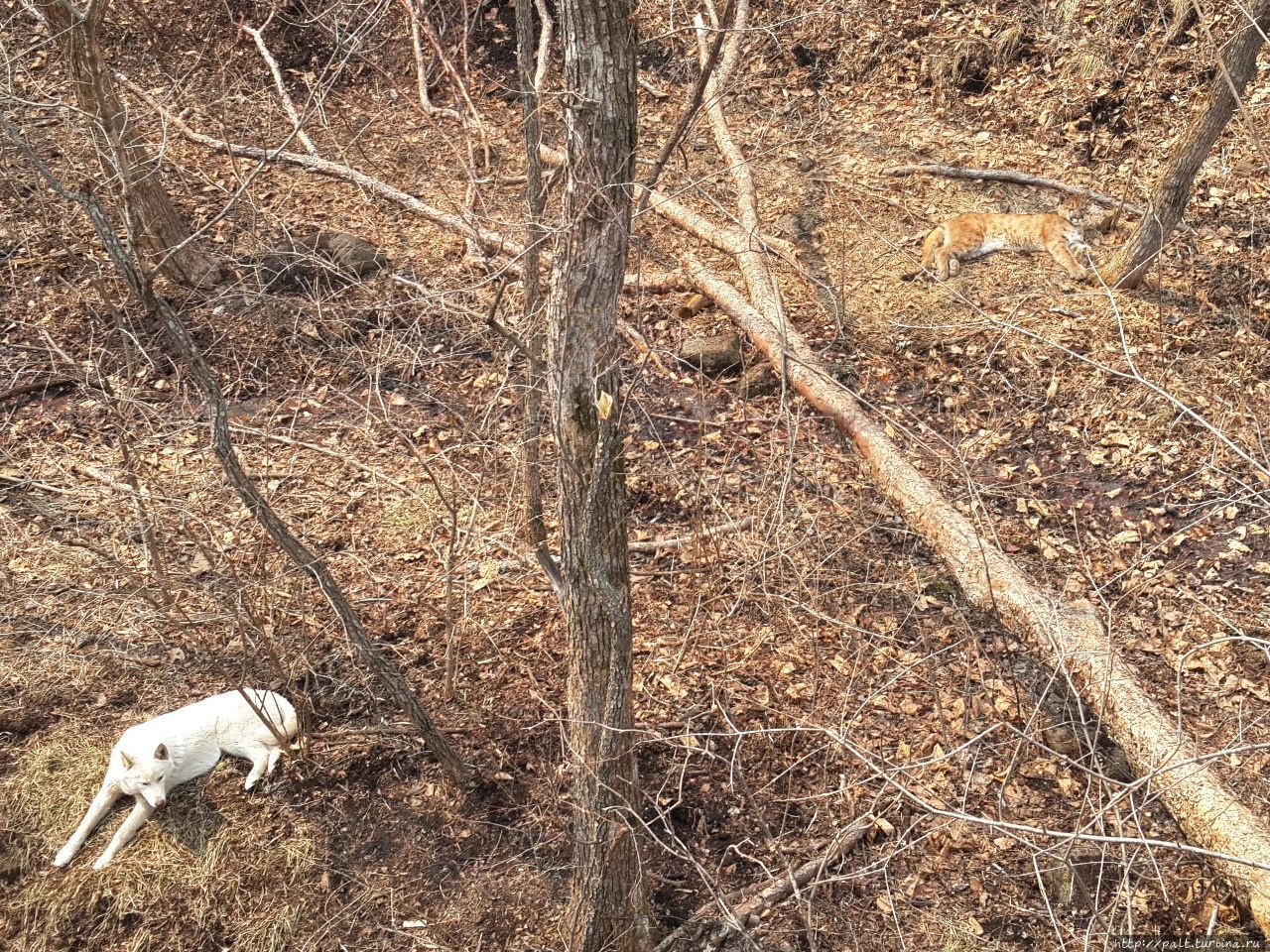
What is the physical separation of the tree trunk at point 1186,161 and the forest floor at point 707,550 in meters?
0.32

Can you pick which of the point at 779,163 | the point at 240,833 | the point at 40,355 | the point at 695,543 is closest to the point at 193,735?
the point at 240,833

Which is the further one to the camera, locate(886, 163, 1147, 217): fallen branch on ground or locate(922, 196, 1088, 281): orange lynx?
locate(886, 163, 1147, 217): fallen branch on ground

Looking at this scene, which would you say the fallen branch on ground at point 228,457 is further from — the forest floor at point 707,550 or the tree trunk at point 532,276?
the tree trunk at point 532,276

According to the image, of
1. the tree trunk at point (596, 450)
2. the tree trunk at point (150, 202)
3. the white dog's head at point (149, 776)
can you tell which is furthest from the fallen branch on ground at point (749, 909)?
the tree trunk at point (150, 202)

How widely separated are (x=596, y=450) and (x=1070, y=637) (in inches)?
113

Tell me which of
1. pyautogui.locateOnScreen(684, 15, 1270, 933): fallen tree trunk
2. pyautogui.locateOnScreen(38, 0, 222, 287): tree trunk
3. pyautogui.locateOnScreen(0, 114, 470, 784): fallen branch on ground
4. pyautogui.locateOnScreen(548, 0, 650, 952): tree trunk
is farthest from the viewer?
pyautogui.locateOnScreen(38, 0, 222, 287): tree trunk

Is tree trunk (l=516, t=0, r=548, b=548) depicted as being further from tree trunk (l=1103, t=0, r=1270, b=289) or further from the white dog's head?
tree trunk (l=1103, t=0, r=1270, b=289)

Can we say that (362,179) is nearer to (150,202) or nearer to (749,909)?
(150,202)

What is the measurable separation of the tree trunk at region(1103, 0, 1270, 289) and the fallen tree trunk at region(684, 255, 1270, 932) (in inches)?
89.4

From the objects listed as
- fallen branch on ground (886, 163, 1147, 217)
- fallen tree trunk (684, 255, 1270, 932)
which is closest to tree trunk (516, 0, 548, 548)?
fallen tree trunk (684, 255, 1270, 932)

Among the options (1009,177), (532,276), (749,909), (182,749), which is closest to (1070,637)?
(749,909)

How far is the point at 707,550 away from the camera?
511 cm

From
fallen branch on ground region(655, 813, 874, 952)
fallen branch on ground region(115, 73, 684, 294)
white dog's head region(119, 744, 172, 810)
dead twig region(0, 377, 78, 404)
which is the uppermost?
fallen branch on ground region(115, 73, 684, 294)

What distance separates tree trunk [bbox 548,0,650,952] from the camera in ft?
8.64
